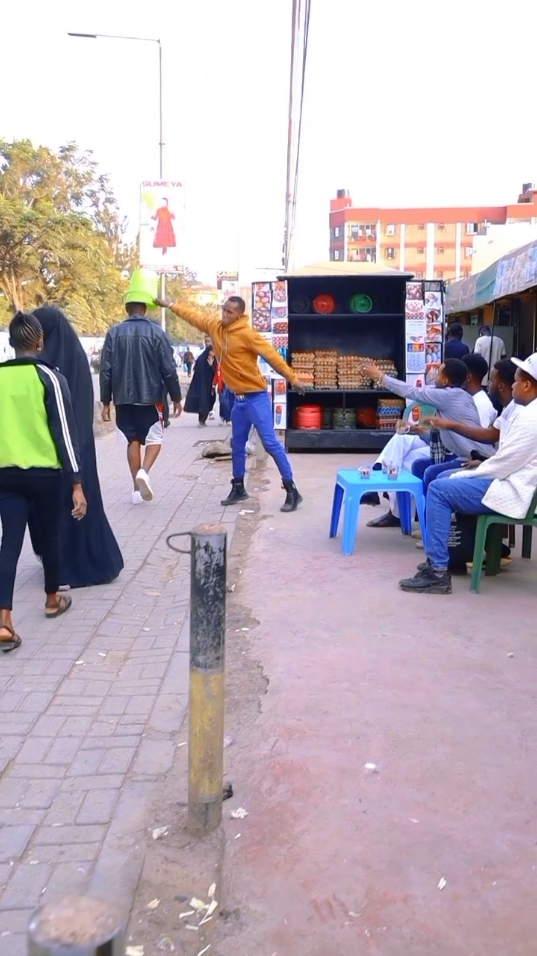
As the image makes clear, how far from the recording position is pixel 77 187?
33.0 m

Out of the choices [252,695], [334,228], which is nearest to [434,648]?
[252,695]

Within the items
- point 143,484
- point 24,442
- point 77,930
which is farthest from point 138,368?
point 77,930

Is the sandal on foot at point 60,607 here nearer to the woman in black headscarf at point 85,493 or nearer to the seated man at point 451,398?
the woman in black headscarf at point 85,493

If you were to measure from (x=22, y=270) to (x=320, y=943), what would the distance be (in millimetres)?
31171

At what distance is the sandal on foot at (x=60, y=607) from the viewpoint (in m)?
5.57

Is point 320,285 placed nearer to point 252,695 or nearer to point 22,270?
point 252,695

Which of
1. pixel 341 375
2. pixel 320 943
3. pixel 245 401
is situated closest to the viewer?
pixel 320 943

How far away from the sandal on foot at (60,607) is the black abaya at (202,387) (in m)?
10.8

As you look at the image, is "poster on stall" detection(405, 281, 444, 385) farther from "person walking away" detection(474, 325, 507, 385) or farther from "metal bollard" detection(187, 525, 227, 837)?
"metal bollard" detection(187, 525, 227, 837)

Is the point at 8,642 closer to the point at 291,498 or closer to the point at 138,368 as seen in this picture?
the point at 291,498

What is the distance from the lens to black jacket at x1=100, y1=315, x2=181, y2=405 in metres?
8.77

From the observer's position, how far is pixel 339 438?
12.8m

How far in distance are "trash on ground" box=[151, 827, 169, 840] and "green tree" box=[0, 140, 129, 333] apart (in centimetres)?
2846

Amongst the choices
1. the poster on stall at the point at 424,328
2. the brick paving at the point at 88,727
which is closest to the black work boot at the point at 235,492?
the brick paving at the point at 88,727
